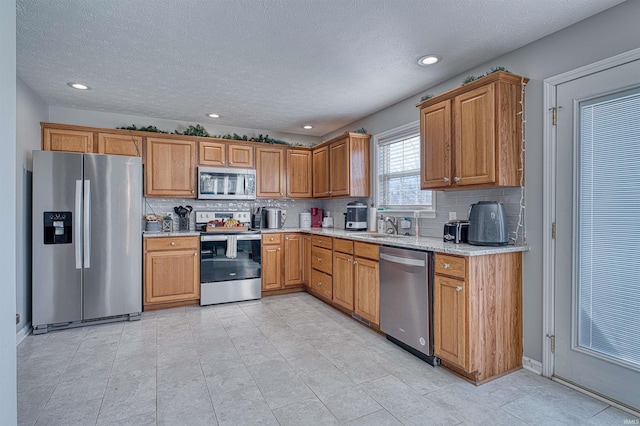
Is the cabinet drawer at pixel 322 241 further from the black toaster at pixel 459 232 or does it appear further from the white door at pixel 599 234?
the white door at pixel 599 234

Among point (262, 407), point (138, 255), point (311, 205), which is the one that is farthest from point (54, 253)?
point (311, 205)

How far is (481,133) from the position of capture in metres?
2.56

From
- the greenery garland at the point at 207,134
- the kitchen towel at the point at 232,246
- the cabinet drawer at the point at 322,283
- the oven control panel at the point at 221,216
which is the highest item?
the greenery garland at the point at 207,134

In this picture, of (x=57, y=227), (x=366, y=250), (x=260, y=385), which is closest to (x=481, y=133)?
(x=366, y=250)

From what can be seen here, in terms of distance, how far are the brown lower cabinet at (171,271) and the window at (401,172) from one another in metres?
2.56

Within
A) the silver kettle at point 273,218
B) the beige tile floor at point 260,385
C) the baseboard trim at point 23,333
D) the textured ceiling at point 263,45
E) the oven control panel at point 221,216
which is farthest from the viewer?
the silver kettle at point 273,218

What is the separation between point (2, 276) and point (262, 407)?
1.53 meters

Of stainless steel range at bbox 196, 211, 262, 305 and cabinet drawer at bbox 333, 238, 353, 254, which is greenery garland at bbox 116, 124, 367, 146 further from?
cabinet drawer at bbox 333, 238, 353, 254

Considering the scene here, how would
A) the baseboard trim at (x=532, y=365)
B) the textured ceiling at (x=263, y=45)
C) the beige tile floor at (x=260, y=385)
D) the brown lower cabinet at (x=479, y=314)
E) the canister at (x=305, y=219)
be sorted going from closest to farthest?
the beige tile floor at (x=260, y=385)
the textured ceiling at (x=263, y=45)
the brown lower cabinet at (x=479, y=314)
the baseboard trim at (x=532, y=365)
the canister at (x=305, y=219)

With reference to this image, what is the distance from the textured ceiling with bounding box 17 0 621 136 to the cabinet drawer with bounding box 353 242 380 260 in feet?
5.57

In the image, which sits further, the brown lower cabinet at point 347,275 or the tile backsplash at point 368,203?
the brown lower cabinet at point 347,275

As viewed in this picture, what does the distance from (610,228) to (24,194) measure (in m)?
5.12

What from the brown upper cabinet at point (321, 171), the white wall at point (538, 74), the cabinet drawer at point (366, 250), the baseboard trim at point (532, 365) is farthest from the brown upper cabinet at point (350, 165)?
the baseboard trim at point (532, 365)

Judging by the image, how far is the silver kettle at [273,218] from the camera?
203 inches
